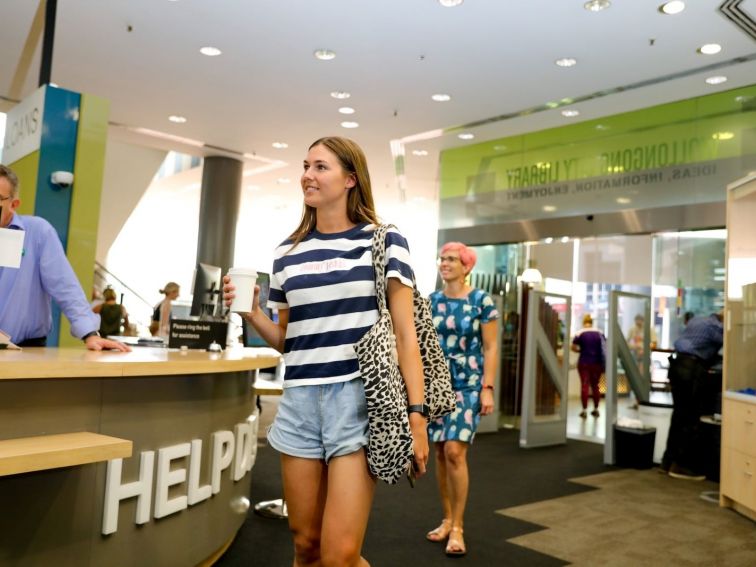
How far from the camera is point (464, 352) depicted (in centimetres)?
375

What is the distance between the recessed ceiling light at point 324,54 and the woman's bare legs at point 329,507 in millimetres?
5267

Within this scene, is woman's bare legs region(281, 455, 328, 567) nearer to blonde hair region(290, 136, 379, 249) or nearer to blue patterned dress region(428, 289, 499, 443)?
blonde hair region(290, 136, 379, 249)

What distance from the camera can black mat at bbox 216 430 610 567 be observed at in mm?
3566

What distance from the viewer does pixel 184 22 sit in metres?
6.04

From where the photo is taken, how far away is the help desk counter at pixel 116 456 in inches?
Answer: 85.0

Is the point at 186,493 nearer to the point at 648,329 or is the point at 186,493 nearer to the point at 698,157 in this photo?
the point at 648,329

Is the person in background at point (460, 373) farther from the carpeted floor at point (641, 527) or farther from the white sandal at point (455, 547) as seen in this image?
the carpeted floor at point (641, 527)

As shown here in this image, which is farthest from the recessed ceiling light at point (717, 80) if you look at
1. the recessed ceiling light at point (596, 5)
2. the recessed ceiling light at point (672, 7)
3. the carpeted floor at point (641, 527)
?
the carpeted floor at point (641, 527)

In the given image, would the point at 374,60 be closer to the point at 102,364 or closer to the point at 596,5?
the point at 596,5

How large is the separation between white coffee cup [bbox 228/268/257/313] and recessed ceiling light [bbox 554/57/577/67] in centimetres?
522

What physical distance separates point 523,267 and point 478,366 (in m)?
5.25

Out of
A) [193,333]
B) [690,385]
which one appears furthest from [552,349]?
[193,333]

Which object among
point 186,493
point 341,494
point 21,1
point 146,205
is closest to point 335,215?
point 341,494

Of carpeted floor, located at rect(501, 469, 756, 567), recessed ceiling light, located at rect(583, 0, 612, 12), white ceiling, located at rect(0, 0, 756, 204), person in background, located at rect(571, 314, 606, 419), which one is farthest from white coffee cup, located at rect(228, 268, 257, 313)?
person in background, located at rect(571, 314, 606, 419)
